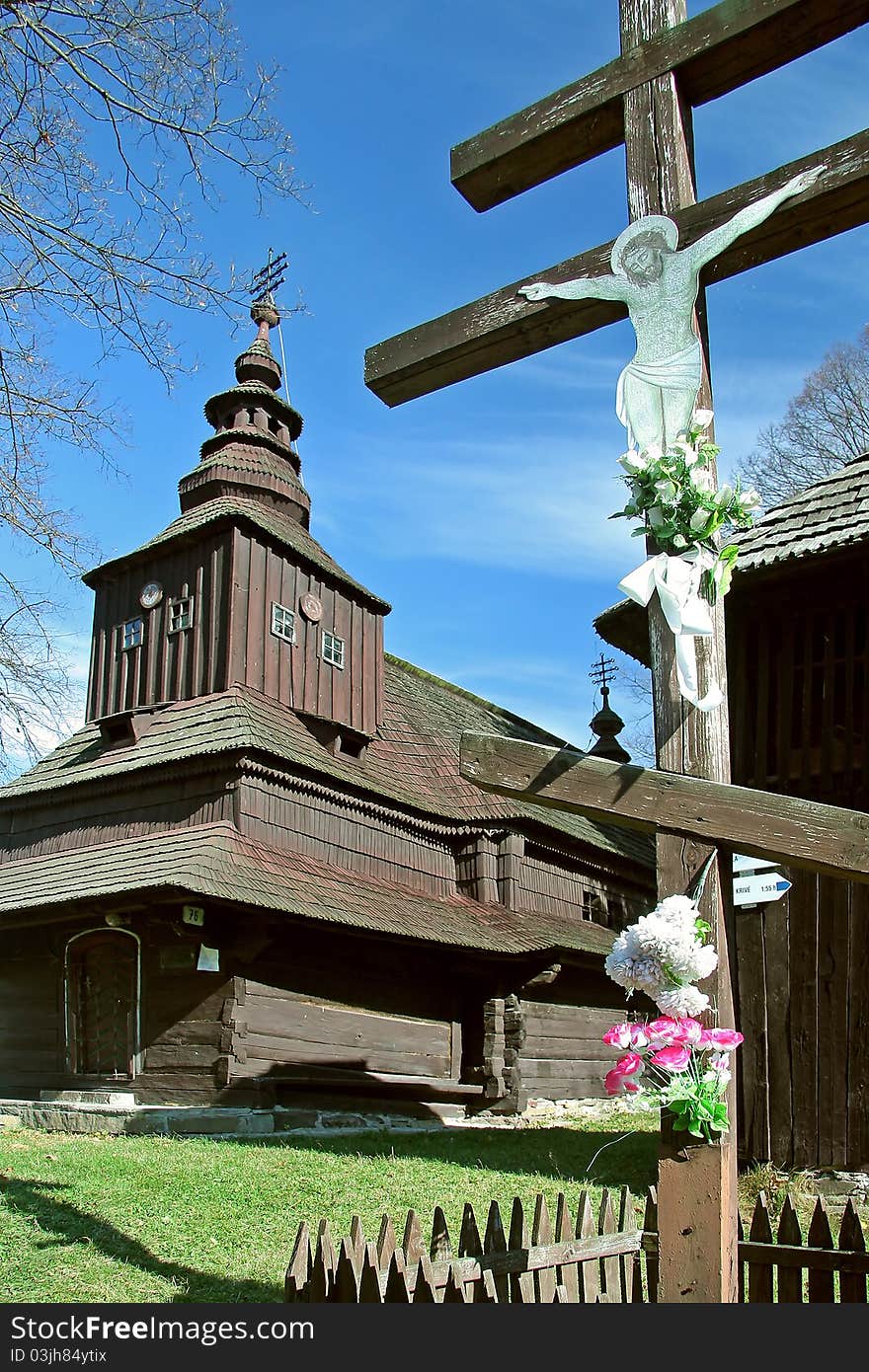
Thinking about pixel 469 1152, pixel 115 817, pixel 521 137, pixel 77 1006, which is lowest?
pixel 469 1152

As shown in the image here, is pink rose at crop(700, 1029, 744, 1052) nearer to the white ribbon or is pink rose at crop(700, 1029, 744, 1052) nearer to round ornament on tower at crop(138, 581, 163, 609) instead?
the white ribbon

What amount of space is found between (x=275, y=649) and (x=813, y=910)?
9.82m

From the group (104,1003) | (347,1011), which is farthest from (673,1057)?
(104,1003)

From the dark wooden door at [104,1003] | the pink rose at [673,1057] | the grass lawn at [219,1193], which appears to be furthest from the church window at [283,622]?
the pink rose at [673,1057]

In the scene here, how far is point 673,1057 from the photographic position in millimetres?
3084

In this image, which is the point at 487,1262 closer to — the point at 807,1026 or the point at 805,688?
the point at 807,1026

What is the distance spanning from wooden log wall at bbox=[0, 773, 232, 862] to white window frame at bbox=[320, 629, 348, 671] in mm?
3734

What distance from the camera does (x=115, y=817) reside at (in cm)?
1556

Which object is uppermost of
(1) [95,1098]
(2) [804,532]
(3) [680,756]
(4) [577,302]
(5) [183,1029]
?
(2) [804,532]

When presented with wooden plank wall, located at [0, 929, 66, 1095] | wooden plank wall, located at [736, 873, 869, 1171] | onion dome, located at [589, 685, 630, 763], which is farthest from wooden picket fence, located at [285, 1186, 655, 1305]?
onion dome, located at [589, 685, 630, 763]

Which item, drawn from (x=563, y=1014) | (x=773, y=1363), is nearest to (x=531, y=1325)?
(x=773, y=1363)

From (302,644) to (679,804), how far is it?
14084 millimetres

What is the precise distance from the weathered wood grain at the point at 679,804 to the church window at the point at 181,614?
13256 millimetres

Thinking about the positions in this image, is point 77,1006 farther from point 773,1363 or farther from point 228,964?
point 773,1363
